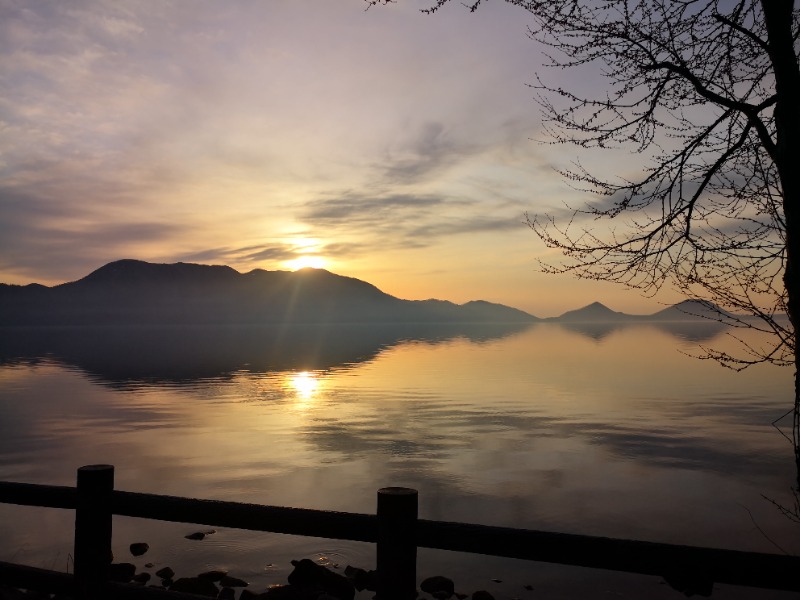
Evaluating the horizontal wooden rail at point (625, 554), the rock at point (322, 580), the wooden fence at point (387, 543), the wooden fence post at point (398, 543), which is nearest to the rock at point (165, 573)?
the rock at point (322, 580)

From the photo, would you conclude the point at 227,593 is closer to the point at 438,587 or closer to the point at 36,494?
the point at 438,587

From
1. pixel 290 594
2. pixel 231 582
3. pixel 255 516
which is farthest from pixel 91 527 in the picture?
pixel 231 582

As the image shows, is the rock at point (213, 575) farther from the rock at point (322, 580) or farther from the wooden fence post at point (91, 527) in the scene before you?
the wooden fence post at point (91, 527)

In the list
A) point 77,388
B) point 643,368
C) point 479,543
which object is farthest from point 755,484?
point 643,368

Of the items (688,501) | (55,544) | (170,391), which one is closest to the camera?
(55,544)

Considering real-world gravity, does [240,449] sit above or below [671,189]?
below

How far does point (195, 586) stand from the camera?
10203 mm

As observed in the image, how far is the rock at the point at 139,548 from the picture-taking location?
12898mm

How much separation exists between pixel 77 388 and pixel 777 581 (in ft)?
156

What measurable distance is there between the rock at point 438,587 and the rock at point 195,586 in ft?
11.4

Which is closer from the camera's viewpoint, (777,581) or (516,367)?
(777,581)

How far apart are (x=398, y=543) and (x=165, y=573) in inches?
337

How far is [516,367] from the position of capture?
64.6 m

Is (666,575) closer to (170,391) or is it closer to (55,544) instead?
(55,544)
